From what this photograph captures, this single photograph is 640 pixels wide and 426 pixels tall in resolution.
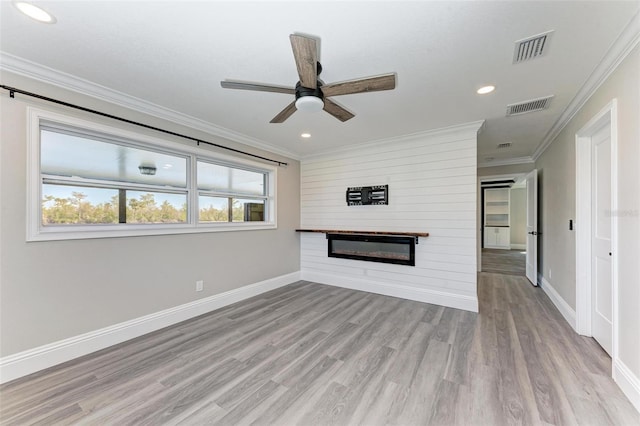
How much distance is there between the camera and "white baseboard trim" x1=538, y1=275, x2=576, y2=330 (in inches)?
120

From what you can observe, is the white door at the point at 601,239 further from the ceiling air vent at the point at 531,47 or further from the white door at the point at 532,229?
the white door at the point at 532,229

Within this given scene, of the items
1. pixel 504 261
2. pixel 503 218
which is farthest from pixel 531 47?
pixel 503 218

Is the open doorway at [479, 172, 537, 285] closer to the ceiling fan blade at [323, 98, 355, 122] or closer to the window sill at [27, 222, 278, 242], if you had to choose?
the ceiling fan blade at [323, 98, 355, 122]

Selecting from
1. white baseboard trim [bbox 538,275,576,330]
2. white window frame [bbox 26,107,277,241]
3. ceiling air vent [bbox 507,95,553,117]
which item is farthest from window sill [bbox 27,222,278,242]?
white baseboard trim [bbox 538,275,576,330]

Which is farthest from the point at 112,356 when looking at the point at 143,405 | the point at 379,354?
the point at 379,354

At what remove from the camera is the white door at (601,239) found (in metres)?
2.44

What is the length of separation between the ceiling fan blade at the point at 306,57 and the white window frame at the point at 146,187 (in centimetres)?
223

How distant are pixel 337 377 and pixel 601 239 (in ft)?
9.93

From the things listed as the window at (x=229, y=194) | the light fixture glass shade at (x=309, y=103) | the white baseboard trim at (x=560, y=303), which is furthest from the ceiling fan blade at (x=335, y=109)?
the white baseboard trim at (x=560, y=303)

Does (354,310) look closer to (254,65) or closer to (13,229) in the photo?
(254,65)

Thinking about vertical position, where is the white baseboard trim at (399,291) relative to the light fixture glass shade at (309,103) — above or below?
below

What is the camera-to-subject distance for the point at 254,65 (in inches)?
85.4

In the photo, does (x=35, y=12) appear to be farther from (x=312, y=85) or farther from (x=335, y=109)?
(x=335, y=109)

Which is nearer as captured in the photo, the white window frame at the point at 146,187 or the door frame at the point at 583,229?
the white window frame at the point at 146,187
